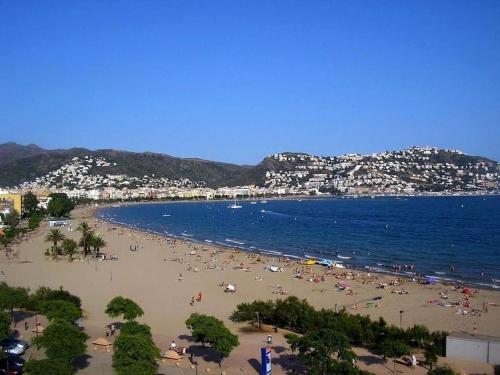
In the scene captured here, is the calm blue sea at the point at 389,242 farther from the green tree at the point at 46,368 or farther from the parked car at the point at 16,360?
the green tree at the point at 46,368

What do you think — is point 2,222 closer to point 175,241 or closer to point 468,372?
point 175,241

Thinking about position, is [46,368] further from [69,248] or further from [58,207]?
[58,207]

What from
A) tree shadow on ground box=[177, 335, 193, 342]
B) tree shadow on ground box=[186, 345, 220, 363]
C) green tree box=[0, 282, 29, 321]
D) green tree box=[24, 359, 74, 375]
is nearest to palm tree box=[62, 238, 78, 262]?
green tree box=[0, 282, 29, 321]

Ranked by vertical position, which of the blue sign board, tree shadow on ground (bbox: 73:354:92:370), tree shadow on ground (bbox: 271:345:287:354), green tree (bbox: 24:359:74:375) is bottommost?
tree shadow on ground (bbox: 271:345:287:354)

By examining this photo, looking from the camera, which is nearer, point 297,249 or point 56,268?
point 56,268

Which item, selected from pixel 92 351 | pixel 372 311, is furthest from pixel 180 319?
pixel 372 311

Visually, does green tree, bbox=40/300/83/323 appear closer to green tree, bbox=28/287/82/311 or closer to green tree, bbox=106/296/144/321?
green tree, bbox=106/296/144/321

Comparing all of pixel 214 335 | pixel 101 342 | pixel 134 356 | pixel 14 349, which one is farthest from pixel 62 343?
pixel 214 335
